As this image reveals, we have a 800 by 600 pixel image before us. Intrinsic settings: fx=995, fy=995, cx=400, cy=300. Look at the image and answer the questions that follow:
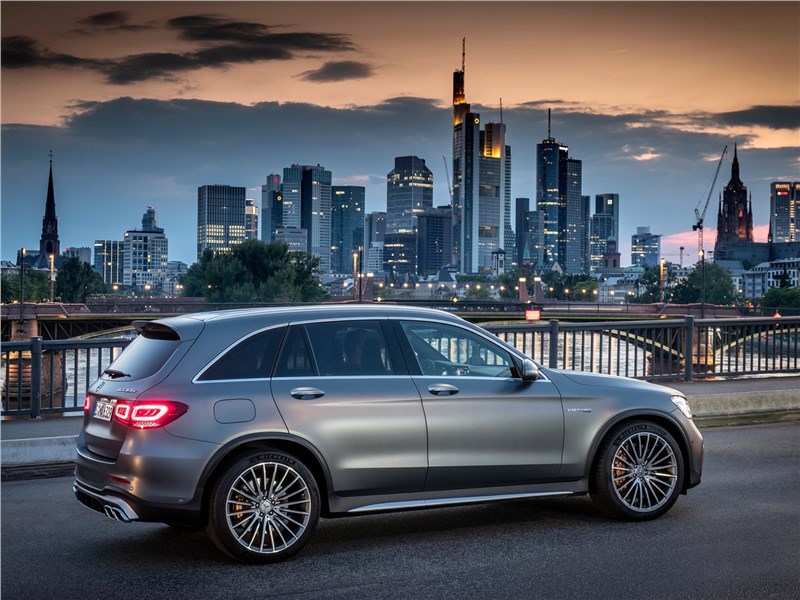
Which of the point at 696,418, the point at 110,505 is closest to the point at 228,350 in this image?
the point at 110,505

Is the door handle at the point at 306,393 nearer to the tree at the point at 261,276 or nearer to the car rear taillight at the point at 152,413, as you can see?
the car rear taillight at the point at 152,413

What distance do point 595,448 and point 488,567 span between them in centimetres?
165

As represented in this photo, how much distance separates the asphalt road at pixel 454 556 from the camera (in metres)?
6.12

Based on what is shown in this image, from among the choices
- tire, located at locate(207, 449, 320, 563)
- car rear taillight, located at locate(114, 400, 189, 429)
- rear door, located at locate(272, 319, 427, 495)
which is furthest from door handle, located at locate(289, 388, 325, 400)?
car rear taillight, located at locate(114, 400, 189, 429)

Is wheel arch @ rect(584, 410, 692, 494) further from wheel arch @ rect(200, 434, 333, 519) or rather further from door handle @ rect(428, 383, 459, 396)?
wheel arch @ rect(200, 434, 333, 519)

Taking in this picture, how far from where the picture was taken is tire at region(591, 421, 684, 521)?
7.86m

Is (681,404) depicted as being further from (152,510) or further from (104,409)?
(104,409)

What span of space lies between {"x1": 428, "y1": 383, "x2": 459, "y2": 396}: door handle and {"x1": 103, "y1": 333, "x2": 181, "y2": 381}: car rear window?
186cm

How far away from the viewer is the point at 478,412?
7441mm

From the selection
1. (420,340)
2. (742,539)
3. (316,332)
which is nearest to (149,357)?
(316,332)

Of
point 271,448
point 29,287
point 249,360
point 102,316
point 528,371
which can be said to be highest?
point 29,287

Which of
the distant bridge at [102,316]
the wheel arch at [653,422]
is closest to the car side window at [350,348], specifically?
the wheel arch at [653,422]

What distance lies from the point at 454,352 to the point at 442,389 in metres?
0.48

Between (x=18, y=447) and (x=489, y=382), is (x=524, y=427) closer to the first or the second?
(x=489, y=382)
